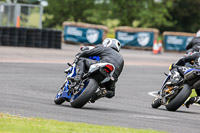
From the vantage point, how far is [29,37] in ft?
94.8

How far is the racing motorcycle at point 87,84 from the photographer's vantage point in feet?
31.2

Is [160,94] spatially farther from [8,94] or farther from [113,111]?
[8,94]

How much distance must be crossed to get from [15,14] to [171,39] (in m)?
11.5

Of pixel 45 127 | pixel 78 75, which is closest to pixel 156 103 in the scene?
pixel 78 75

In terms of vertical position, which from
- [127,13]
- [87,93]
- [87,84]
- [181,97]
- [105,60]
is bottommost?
[127,13]

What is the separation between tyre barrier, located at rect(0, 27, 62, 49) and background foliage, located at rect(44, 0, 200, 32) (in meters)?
34.6

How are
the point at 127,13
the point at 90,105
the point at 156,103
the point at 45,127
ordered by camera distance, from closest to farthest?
1. the point at 45,127
2. the point at 90,105
3. the point at 156,103
4. the point at 127,13

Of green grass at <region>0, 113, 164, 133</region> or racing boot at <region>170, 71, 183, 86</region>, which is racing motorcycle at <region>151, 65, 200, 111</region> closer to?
racing boot at <region>170, 71, 183, 86</region>

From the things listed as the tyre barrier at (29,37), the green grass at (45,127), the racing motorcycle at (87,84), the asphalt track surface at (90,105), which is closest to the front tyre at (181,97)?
the asphalt track surface at (90,105)

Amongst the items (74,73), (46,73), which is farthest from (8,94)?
(46,73)

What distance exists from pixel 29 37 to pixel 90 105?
1854cm

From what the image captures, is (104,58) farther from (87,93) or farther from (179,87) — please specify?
(179,87)

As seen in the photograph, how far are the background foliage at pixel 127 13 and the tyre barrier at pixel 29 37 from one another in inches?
1363

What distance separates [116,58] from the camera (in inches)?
400
